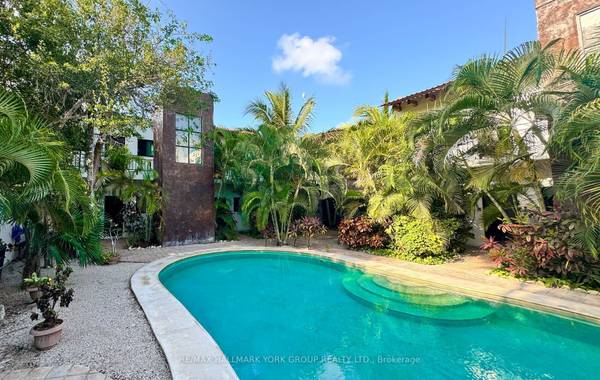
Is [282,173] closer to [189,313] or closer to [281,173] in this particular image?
[281,173]

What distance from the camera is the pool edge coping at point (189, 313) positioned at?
380cm

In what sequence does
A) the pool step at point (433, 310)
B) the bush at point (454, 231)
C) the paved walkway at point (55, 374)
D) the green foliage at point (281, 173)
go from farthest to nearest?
the green foliage at point (281, 173), the bush at point (454, 231), the pool step at point (433, 310), the paved walkway at point (55, 374)

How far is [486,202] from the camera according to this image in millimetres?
13141

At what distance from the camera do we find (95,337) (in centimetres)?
475

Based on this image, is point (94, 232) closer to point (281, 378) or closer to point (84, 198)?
point (84, 198)

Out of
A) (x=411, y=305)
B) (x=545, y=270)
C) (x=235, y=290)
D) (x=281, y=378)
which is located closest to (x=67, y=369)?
(x=281, y=378)

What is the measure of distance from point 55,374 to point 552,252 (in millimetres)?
10108

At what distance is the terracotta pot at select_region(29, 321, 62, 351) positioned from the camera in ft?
14.1

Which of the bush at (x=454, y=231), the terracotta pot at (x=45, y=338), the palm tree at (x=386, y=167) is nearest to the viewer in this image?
the terracotta pot at (x=45, y=338)

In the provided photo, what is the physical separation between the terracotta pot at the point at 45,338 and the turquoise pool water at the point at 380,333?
8.25 feet

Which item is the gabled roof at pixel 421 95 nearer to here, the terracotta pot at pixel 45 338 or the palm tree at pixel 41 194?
the palm tree at pixel 41 194

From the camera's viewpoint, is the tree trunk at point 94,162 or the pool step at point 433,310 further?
the tree trunk at point 94,162

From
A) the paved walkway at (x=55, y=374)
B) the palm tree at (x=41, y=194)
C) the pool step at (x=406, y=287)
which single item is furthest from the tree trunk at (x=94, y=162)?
the pool step at (x=406, y=287)

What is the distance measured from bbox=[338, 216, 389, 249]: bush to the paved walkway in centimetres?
1060
